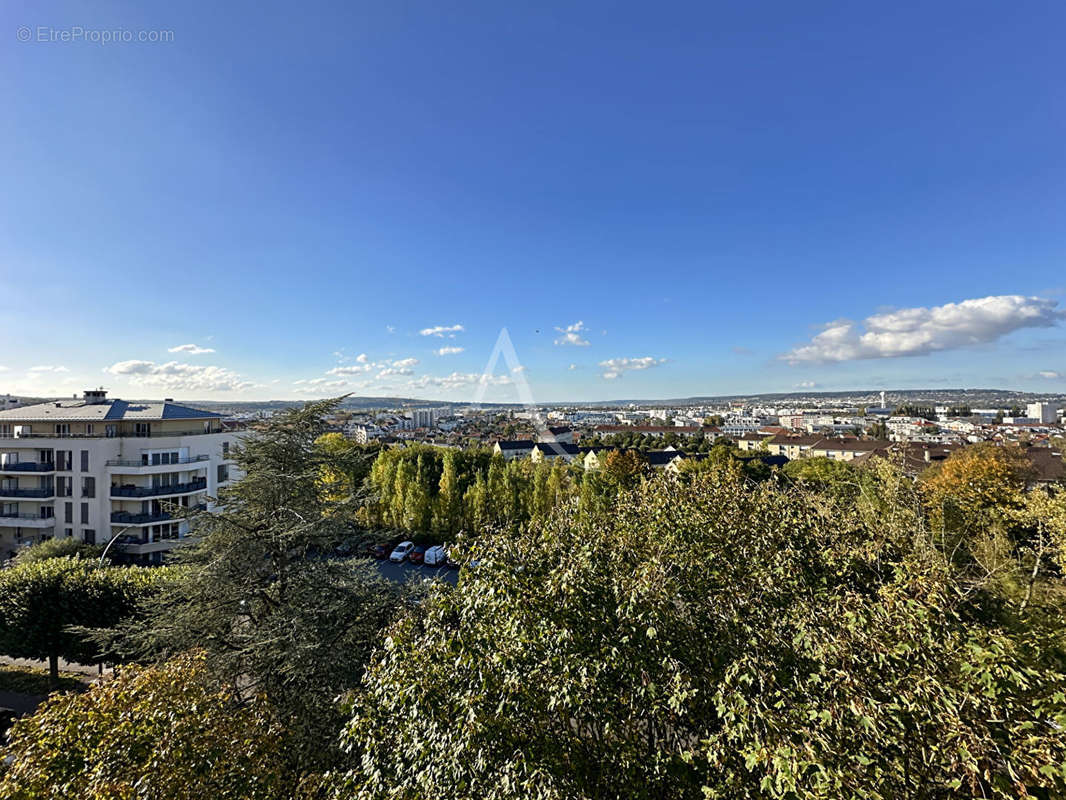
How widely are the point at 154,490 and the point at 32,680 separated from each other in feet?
44.2

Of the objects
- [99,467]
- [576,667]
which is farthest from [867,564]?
[99,467]

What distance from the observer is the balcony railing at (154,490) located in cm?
2761

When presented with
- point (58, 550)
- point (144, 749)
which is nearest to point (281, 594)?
point (144, 749)

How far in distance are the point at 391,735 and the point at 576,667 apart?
1.99 m

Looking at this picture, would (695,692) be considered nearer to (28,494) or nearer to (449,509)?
(449,509)

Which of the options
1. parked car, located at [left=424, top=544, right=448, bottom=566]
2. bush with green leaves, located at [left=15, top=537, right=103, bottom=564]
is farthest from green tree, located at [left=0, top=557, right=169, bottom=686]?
parked car, located at [left=424, top=544, right=448, bottom=566]

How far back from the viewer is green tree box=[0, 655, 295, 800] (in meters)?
4.75

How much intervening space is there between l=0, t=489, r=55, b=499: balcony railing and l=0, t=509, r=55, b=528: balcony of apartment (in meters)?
1.27

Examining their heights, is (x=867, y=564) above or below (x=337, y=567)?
above

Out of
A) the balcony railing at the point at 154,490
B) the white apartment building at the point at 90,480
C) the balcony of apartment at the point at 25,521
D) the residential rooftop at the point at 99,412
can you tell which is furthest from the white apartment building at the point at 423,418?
the balcony of apartment at the point at 25,521

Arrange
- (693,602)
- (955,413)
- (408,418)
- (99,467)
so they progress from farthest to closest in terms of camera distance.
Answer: (955,413)
(408,418)
(99,467)
(693,602)

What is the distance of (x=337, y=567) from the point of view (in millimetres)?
11039

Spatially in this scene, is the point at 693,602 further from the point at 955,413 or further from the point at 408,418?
the point at 955,413

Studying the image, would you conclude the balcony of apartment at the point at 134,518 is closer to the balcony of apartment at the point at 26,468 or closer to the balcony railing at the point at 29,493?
the balcony railing at the point at 29,493
